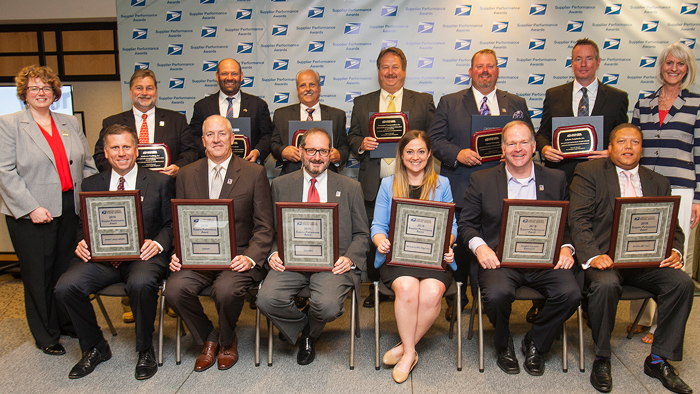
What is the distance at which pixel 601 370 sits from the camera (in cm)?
278

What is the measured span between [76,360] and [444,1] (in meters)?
5.00

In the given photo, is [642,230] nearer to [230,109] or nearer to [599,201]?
[599,201]

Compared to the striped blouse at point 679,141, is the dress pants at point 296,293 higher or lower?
lower

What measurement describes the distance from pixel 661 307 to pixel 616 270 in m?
0.34

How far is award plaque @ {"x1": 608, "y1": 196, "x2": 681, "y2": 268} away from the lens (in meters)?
2.82

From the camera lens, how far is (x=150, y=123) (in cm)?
381

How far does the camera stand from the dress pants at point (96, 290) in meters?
2.92

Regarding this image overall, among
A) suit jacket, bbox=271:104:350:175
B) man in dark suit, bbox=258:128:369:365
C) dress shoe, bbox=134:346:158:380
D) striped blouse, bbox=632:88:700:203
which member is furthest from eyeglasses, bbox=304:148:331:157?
striped blouse, bbox=632:88:700:203

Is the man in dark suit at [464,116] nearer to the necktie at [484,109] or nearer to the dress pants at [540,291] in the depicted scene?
the necktie at [484,109]

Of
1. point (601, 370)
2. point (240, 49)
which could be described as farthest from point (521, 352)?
point (240, 49)

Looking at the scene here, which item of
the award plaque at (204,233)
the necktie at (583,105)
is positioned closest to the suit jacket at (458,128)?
the necktie at (583,105)

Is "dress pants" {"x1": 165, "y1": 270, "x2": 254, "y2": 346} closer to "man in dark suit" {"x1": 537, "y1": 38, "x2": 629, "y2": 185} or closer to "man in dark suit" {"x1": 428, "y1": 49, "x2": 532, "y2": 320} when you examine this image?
"man in dark suit" {"x1": 428, "y1": 49, "x2": 532, "y2": 320}

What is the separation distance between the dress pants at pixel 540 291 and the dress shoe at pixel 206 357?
1928 millimetres

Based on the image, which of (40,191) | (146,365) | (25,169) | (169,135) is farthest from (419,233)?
(25,169)
